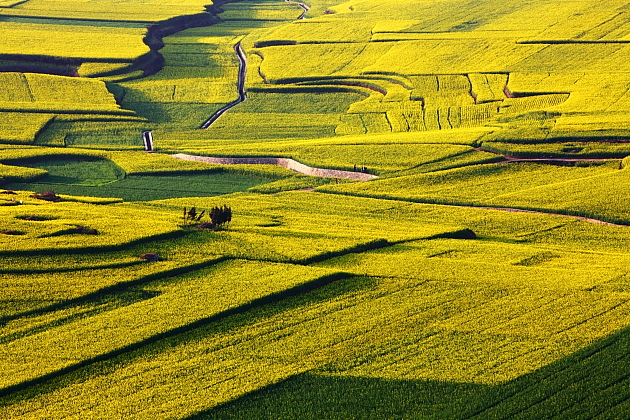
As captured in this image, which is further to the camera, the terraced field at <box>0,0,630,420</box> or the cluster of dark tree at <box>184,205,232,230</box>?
the cluster of dark tree at <box>184,205,232,230</box>

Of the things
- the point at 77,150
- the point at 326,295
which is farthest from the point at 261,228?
the point at 77,150

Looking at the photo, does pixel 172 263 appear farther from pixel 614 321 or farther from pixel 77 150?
pixel 77 150

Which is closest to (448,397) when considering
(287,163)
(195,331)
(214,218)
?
(195,331)

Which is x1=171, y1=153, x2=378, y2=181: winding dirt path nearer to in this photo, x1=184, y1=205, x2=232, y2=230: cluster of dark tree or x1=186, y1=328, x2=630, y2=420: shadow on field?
x1=184, y1=205, x2=232, y2=230: cluster of dark tree

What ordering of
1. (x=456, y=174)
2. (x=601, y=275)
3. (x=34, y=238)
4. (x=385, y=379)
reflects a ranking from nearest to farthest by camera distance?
(x=385, y=379) < (x=601, y=275) < (x=34, y=238) < (x=456, y=174)

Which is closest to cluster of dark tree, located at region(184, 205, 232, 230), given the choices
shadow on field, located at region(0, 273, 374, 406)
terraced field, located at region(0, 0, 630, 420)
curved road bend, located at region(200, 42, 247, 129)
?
terraced field, located at region(0, 0, 630, 420)

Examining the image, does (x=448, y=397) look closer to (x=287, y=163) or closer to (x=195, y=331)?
(x=195, y=331)
